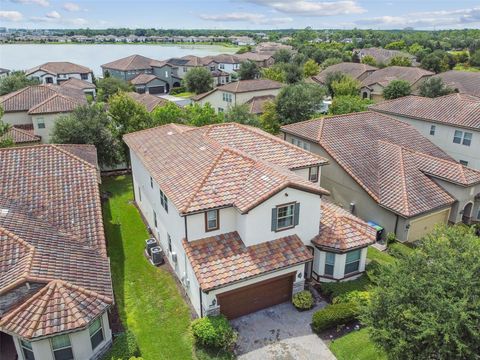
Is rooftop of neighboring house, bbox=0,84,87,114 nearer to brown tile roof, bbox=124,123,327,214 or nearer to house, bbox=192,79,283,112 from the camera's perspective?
A: brown tile roof, bbox=124,123,327,214

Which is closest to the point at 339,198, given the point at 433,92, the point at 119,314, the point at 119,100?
the point at 119,314

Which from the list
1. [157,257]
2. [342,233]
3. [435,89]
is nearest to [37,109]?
[157,257]

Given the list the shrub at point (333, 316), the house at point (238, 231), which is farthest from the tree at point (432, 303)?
the house at point (238, 231)

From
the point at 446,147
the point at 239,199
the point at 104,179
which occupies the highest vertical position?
the point at 239,199

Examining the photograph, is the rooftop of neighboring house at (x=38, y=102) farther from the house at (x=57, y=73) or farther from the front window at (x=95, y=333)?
the house at (x=57, y=73)

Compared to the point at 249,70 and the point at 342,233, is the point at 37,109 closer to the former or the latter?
the point at 342,233

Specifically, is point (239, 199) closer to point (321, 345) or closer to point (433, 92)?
point (321, 345)

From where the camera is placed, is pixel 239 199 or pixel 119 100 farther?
pixel 119 100
